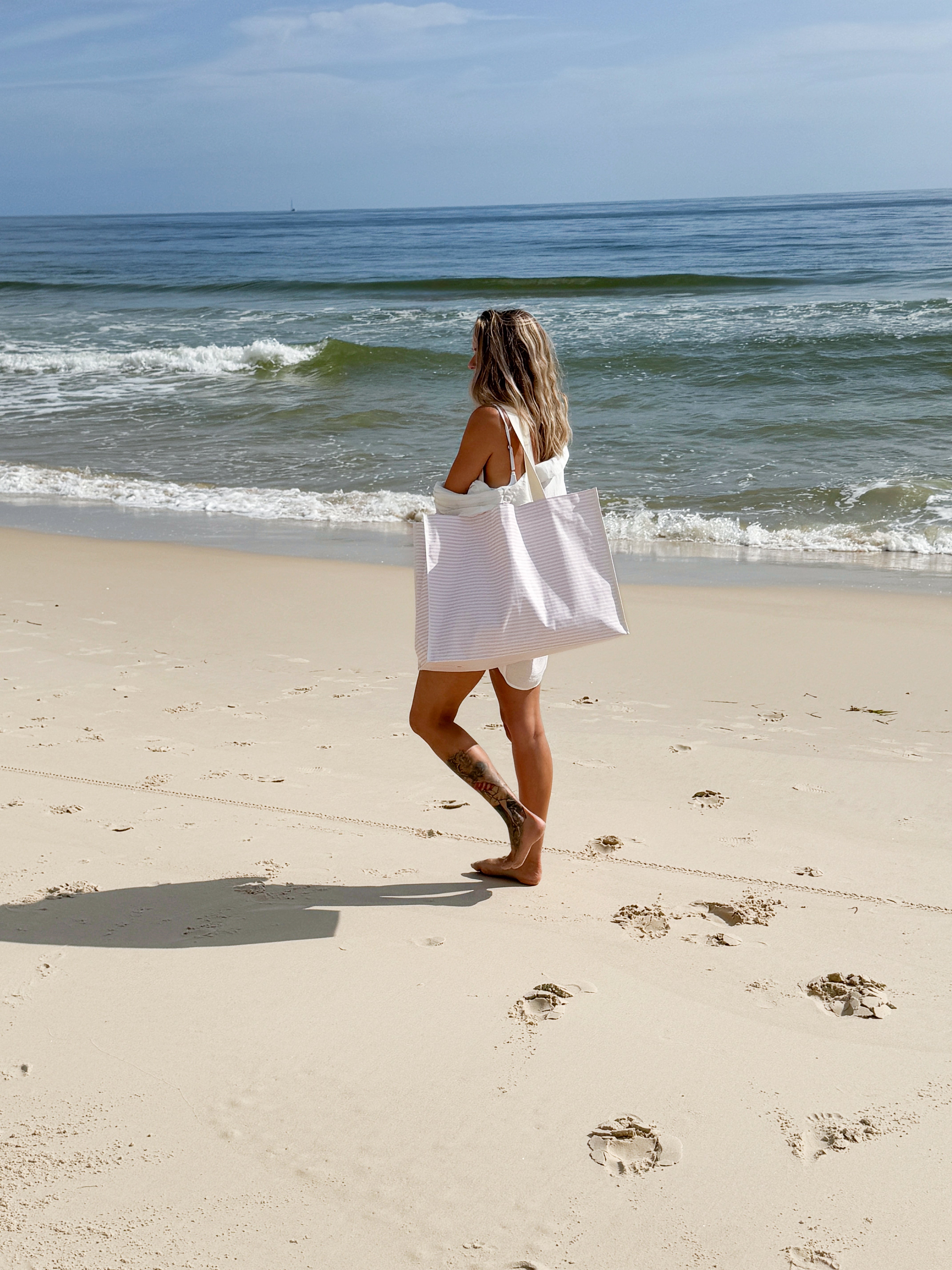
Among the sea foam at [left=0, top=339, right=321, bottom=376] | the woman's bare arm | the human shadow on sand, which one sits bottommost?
the human shadow on sand

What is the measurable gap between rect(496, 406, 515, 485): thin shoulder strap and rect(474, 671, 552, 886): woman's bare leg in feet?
1.85

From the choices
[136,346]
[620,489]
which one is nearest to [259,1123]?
[620,489]

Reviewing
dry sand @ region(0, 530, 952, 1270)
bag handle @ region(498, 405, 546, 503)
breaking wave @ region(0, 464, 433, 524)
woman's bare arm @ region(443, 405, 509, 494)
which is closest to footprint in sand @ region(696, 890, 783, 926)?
dry sand @ region(0, 530, 952, 1270)

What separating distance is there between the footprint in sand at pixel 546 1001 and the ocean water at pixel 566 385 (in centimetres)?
574

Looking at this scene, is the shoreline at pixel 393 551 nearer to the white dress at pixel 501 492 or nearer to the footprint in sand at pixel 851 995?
the white dress at pixel 501 492

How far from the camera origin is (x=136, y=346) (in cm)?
1861

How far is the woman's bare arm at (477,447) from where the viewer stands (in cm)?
256

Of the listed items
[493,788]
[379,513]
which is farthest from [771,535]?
[493,788]

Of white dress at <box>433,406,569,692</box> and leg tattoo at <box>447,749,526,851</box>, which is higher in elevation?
white dress at <box>433,406,569,692</box>

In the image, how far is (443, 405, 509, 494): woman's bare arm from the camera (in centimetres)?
256

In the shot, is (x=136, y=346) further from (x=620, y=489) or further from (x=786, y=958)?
(x=786, y=958)

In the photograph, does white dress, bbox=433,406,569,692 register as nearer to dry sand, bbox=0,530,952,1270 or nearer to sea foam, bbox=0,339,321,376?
dry sand, bbox=0,530,952,1270

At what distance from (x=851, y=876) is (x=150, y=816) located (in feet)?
7.51

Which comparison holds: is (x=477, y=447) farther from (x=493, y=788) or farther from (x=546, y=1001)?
(x=546, y=1001)
